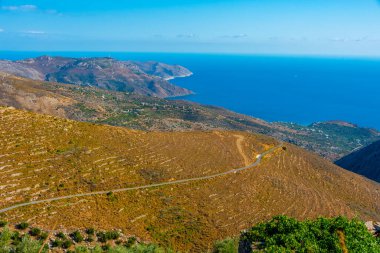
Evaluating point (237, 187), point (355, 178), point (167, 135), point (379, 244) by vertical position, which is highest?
point (379, 244)

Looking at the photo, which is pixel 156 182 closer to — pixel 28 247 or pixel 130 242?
pixel 130 242

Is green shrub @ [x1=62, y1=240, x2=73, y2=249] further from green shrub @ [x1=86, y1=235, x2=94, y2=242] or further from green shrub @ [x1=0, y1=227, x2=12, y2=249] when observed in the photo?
green shrub @ [x1=0, y1=227, x2=12, y2=249]

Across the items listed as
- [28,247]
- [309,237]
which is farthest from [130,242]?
[309,237]

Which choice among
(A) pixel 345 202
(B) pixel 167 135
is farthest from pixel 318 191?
(B) pixel 167 135

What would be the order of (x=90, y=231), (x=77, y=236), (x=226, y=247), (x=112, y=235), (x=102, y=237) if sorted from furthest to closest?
1. (x=112, y=235)
2. (x=90, y=231)
3. (x=102, y=237)
4. (x=77, y=236)
5. (x=226, y=247)

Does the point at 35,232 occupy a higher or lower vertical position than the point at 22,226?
lower

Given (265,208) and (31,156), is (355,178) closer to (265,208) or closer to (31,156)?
(265,208)

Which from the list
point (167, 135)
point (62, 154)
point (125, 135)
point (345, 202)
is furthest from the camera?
point (167, 135)
